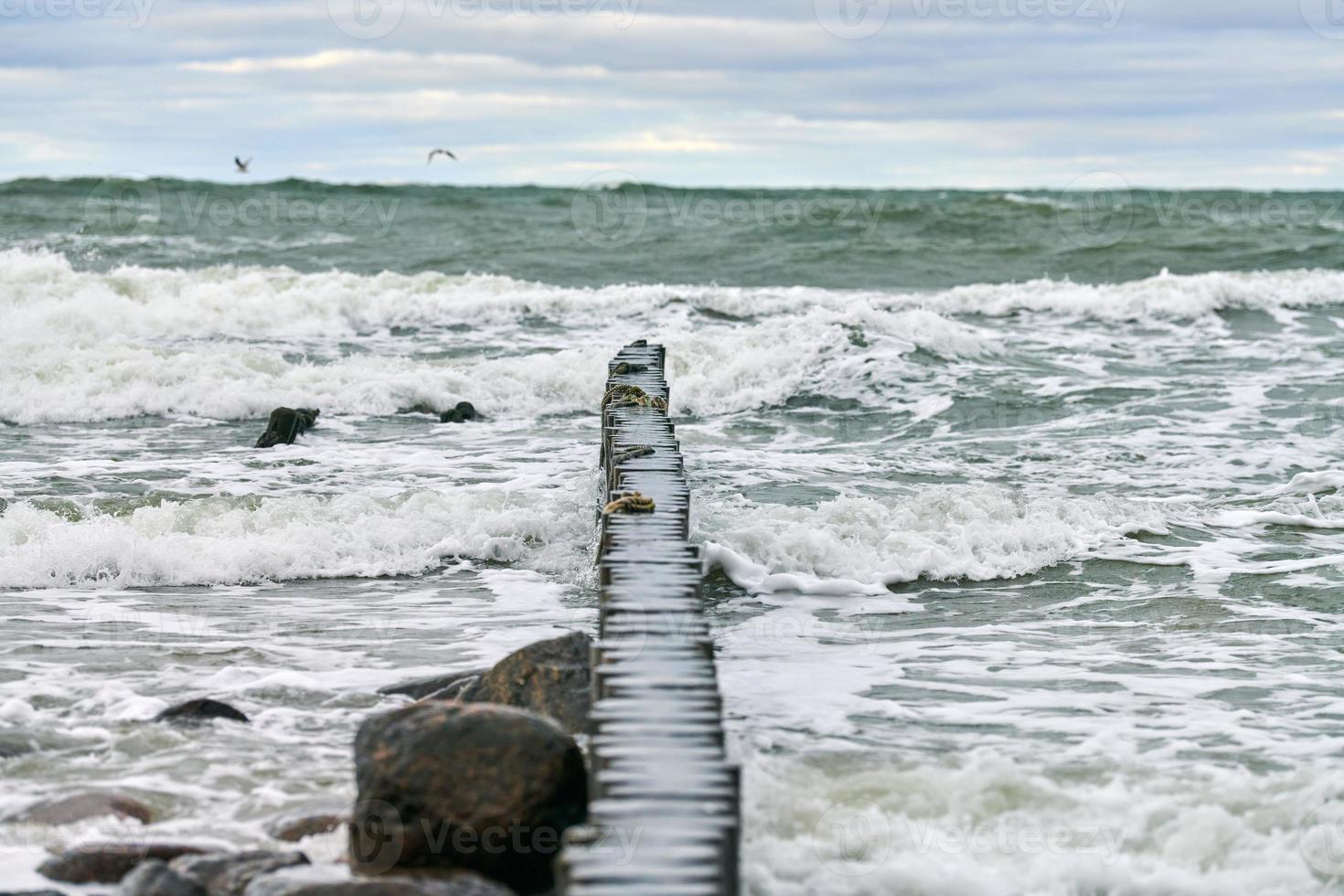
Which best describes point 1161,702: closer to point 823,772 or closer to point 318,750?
point 823,772

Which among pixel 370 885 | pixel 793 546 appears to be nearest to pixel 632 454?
pixel 793 546

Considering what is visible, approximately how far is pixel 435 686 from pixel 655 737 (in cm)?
206

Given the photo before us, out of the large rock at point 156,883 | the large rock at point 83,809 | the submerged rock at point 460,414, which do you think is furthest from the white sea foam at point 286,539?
the large rock at point 156,883

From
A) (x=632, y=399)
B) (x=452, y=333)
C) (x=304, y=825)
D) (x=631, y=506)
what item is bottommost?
(x=304, y=825)

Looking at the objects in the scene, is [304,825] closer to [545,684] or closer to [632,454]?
[545,684]

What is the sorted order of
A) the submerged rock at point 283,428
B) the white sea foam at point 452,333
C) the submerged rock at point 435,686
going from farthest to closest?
the white sea foam at point 452,333 → the submerged rock at point 283,428 → the submerged rock at point 435,686

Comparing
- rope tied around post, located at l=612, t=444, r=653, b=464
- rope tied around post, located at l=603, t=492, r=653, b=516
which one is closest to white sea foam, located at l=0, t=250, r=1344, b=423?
rope tied around post, located at l=612, t=444, r=653, b=464

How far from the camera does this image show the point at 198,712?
5938 mm

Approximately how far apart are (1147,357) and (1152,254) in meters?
11.5

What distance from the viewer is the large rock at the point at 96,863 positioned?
444 centimetres

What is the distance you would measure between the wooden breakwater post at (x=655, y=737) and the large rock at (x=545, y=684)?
1.05 ft

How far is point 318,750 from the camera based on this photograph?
18.6 feet

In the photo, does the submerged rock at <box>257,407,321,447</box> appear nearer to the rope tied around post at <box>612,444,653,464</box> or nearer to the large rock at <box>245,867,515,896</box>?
the rope tied around post at <box>612,444,653,464</box>

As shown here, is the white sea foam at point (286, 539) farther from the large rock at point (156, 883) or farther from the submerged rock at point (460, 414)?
the large rock at point (156, 883)
